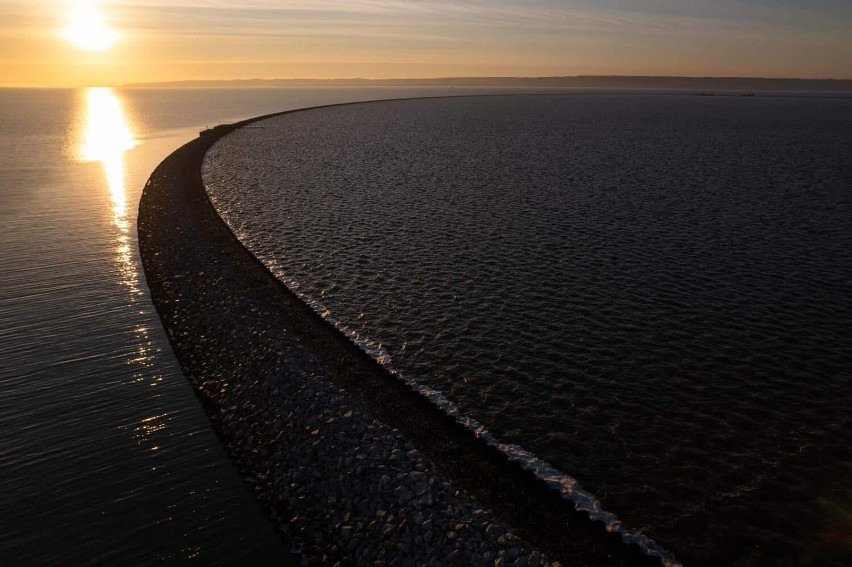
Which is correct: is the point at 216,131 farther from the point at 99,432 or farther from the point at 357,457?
the point at 357,457

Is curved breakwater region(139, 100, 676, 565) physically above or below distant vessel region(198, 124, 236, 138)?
below

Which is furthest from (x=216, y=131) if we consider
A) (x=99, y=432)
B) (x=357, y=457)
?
(x=357, y=457)

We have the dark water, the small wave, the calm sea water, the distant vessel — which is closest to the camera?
the small wave

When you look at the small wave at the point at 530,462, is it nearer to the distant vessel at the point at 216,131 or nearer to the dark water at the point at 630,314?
the dark water at the point at 630,314

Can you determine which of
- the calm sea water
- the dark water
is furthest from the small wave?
the calm sea water

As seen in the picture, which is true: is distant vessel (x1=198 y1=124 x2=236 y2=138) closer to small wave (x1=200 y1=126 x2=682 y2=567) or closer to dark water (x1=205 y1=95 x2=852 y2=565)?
dark water (x1=205 y1=95 x2=852 y2=565)

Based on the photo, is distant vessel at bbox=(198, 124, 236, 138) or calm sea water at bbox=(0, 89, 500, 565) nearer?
calm sea water at bbox=(0, 89, 500, 565)

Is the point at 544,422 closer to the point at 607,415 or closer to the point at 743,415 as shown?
the point at 607,415
